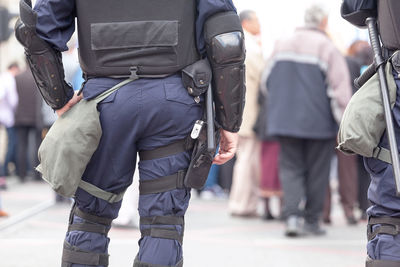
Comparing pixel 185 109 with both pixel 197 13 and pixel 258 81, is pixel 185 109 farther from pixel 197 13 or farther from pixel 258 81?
pixel 258 81

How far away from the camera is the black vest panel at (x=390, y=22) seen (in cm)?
337

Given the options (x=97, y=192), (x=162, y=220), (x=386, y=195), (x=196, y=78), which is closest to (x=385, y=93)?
(x=386, y=195)

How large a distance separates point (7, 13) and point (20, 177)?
569cm

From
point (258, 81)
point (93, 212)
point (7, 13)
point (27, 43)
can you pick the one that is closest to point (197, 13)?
point (27, 43)

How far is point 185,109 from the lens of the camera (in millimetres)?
3498

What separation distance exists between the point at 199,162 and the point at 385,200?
2.63 ft

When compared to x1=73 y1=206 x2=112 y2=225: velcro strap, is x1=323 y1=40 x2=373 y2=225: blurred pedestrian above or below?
below

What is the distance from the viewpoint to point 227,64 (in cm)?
361

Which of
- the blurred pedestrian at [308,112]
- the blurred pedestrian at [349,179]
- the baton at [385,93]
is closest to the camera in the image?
the baton at [385,93]

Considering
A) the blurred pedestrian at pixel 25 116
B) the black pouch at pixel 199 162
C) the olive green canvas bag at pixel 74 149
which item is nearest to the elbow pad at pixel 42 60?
the olive green canvas bag at pixel 74 149

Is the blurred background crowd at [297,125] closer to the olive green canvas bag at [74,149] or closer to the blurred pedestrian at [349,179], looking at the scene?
the blurred pedestrian at [349,179]

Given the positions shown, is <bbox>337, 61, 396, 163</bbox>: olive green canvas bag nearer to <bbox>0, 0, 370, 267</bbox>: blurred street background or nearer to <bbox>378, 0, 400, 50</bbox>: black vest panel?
<bbox>378, 0, 400, 50</bbox>: black vest panel

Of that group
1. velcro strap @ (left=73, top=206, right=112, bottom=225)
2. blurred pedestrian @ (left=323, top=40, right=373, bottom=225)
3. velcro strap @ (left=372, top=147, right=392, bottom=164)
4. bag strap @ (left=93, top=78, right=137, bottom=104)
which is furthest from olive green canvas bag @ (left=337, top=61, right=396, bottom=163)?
blurred pedestrian @ (left=323, top=40, right=373, bottom=225)

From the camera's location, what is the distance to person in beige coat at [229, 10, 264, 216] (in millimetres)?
8781
